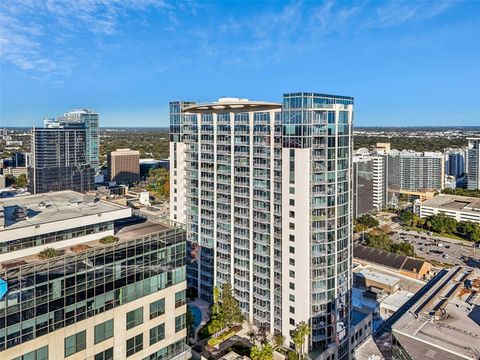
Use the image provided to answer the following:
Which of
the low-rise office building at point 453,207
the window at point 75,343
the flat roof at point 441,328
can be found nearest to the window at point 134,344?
the window at point 75,343

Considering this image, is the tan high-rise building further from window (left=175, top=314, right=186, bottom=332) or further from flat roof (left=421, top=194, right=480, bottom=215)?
window (left=175, top=314, right=186, bottom=332)

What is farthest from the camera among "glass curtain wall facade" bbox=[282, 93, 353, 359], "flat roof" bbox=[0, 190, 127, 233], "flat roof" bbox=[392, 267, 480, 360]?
"glass curtain wall facade" bbox=[282, 93, 353, 359]

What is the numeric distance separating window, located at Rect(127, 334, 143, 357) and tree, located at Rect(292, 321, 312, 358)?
1930 cm

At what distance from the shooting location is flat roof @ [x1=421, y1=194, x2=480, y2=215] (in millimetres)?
124500

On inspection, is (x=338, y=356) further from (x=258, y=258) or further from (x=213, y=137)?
(x=213, y=137)

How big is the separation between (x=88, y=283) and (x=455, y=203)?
434ft

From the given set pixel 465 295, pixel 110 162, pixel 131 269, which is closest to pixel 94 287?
pixel 131 269

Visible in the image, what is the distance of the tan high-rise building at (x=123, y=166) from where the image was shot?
175750mm

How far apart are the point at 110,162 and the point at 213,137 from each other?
429 ft

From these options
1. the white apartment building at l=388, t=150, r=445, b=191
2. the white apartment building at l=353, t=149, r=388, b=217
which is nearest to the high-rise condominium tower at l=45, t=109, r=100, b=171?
the white apartment building at l=353, t=149, r=388, b=217

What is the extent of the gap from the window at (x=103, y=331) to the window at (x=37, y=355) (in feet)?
11.3

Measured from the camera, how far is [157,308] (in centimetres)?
3141

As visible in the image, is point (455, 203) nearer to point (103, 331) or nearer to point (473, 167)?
point (473, 167)

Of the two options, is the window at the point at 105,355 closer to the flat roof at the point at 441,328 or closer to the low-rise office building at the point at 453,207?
the flat roof at the point at 441,328
